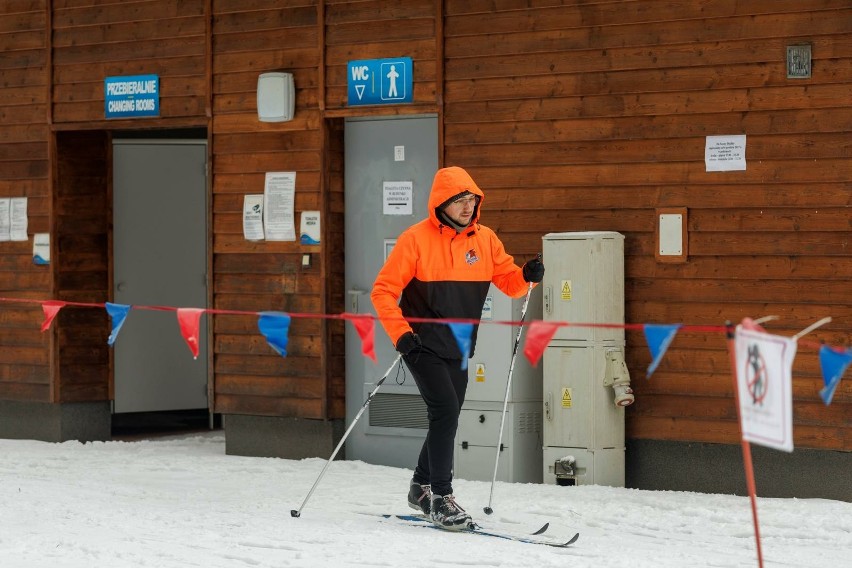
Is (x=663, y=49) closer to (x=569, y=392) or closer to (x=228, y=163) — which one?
(x=569, y=392)

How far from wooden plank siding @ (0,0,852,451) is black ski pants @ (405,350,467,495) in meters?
2.01

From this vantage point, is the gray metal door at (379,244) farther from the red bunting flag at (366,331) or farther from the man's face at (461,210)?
the red bunting flag at (366,331)

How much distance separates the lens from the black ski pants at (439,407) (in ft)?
23.4

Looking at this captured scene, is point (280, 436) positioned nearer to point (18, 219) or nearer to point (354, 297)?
point (354, 297)

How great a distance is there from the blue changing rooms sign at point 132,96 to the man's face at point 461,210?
4105 mm

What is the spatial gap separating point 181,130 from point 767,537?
6760 millimetres

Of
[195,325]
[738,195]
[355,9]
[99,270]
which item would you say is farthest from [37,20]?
[738,195]

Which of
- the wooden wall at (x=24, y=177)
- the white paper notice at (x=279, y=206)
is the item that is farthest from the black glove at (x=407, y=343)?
the wooden wall at (x=24, y=177)

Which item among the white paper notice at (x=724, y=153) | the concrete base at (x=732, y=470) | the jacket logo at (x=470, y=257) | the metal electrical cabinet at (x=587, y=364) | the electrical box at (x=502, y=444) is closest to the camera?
the jacket logo at (x=470, y=257)

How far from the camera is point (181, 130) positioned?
12133 millimetres

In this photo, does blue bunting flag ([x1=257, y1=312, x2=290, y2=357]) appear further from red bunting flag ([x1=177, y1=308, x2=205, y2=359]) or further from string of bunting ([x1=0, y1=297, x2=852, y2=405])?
red bunting flag ([x1=177, y1=308, x2=205, y2=359])

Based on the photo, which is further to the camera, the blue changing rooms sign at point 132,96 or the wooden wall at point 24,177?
the wooden wall at point 24,177

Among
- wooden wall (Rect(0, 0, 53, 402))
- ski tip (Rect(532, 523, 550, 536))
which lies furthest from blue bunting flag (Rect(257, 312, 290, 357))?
wooden wall (Rect(0, 0, 53, 402))

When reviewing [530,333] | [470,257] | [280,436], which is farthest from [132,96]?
[530,333]
